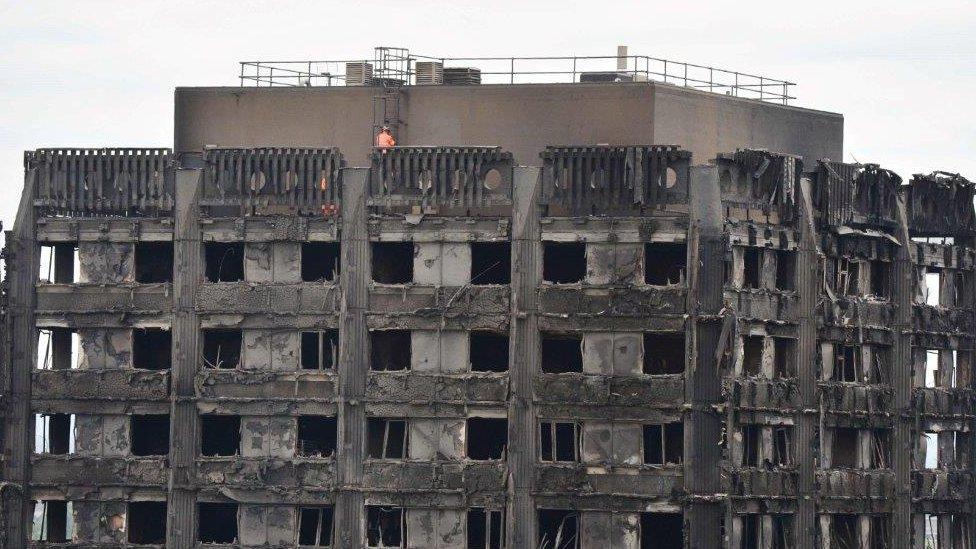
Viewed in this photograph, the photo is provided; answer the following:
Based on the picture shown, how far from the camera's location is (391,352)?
90.7m

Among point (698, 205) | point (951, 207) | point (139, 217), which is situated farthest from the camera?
point (951, 207)

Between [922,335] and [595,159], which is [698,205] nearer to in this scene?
[595,159]

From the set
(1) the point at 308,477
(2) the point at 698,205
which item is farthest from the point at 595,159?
(1) the point at 308,477

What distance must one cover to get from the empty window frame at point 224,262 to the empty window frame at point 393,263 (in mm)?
5812

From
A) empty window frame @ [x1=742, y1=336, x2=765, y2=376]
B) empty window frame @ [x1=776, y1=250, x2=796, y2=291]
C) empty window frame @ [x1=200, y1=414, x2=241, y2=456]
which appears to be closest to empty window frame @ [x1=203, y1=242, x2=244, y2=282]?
empty window frame @ [x1=200, y1=414, x2=241, y2=456]

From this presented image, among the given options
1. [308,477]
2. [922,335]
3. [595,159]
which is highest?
[595,159]

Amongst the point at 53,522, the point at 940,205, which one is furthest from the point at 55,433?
the point at 940,205

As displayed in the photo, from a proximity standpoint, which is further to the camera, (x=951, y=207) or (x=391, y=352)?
(x=951, y=207)

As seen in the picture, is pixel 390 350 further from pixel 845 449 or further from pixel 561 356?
pixel 845 449

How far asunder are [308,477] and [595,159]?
17.1 m

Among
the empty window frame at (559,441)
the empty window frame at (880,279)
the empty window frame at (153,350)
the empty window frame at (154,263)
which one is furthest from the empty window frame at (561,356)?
the empty window frame at (154,263)

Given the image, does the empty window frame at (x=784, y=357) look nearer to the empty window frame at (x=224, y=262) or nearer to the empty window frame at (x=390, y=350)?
the empty window frame at (x=390, y=350)

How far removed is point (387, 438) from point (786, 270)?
17607 mm

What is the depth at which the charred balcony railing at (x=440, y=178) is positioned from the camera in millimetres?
87500
